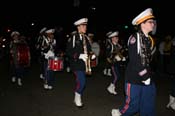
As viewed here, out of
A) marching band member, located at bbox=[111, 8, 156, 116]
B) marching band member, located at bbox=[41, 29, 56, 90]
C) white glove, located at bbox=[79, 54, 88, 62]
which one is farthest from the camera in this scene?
marching band member, located at bbox=[41, 29, 56, 90]

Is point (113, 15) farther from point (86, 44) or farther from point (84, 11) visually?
point (86, 44)

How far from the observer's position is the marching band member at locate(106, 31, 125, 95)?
10172 millimetres

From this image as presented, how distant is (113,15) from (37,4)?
18518 millimetres

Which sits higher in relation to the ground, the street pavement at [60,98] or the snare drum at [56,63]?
the snare drum at [56,63]

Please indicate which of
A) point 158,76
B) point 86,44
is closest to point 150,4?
point 158,76

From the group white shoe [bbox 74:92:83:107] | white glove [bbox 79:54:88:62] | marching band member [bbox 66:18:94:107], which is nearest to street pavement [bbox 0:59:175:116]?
white shoe [bbox 74:92:83:107]

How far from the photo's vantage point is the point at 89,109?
27.2ft

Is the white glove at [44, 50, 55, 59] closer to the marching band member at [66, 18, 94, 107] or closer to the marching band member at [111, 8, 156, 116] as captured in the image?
the marching band member at [66, 18, 94, 107]

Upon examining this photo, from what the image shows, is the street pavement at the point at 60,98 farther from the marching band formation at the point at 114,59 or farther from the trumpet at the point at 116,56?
the trumpet at the point at 116,56

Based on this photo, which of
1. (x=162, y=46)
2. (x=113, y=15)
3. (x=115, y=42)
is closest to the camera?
(x=115, y=42)

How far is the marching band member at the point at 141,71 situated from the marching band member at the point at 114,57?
419cm

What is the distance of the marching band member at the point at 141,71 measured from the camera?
5.75m

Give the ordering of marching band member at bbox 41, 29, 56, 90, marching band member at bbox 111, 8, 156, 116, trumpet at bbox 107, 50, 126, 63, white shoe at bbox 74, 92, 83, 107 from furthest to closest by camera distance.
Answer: marching band member at bbox 41, 29, 56, 90, trumpet at bbox 107, 50, 126, 63, white shoe at bbox 74, 92, 83, 107, marching band member at bbox 111, 8, 156, 116

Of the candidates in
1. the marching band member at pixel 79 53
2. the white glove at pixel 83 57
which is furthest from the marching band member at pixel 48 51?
the white glove at pixel 83 57
